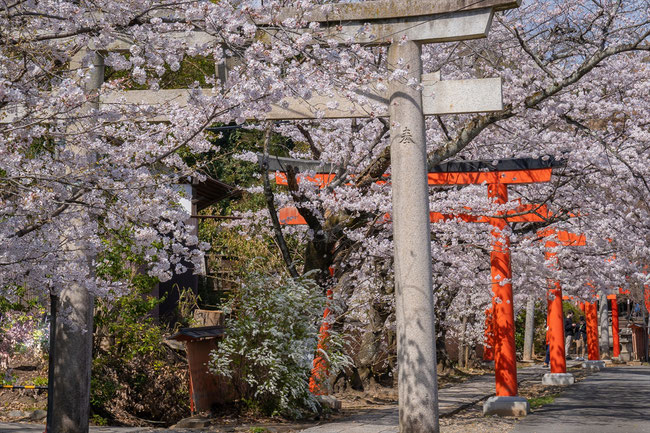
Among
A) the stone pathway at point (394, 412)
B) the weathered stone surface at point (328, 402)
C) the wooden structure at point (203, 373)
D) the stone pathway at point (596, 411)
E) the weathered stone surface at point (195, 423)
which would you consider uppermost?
the wooden structure at point (203, 373)

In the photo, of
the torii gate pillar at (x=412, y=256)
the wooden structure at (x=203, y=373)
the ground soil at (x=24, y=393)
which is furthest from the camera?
the ground soil at (x=24, y=393)

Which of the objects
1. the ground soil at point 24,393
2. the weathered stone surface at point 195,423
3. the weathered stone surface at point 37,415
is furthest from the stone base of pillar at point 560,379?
the weathered stone surface at point 37,415

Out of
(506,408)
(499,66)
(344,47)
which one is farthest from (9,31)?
(506,408)

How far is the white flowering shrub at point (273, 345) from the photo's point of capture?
38.0ft

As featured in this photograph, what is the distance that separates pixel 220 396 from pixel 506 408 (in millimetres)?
5316

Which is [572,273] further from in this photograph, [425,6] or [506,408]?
[425,6]

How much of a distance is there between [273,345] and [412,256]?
10.8 feet

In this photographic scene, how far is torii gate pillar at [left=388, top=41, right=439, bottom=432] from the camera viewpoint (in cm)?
927

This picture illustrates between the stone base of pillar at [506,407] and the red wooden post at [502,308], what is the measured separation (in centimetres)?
24

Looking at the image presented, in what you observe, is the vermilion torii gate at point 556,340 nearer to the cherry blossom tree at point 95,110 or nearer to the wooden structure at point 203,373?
the wooden structure at point 203,373

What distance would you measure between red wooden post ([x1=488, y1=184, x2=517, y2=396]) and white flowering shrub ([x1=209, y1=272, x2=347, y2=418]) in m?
3.81

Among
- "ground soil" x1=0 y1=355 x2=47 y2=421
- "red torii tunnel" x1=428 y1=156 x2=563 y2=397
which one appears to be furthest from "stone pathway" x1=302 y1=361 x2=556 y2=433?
"ground soil" x1=0 y1=355 x2=47 y2=421

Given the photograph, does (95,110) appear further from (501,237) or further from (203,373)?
(501,237)

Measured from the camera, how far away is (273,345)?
38.4ft
